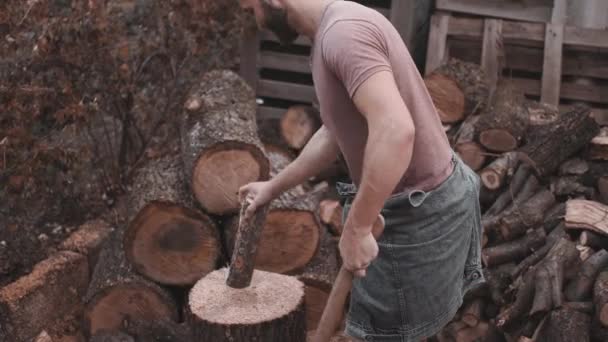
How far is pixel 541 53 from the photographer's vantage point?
5434mm

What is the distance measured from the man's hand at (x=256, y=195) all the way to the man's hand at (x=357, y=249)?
616 millimetres

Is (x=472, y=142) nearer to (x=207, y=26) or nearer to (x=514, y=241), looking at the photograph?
(x=514, y=241)

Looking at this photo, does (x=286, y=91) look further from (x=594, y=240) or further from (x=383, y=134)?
(x=383, y=134)

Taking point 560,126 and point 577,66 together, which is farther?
point 577,66

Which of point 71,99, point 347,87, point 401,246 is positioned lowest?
point 71,99

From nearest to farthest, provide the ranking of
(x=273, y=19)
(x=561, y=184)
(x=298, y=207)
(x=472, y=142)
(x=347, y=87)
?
(x=347, y=87) < (x=273, y=19) < (x=298, y=207) < (x=561, y=184) < (x=472, y=142)

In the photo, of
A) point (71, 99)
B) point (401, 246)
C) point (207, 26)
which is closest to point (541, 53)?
point (207, 26)

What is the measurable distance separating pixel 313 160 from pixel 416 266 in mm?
530

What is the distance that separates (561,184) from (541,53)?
163 cm

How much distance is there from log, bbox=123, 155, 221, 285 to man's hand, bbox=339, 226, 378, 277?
1962 millimetres

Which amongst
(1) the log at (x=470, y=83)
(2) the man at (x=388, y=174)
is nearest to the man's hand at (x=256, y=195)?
(2) the man at (x=388, y=174)

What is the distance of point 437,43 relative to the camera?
551 centimetres

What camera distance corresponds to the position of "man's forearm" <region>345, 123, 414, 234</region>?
1.75m

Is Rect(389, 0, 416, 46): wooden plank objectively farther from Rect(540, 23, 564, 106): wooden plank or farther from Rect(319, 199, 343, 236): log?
Rect(319, 199, 343, 236): log
